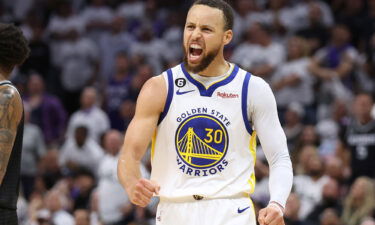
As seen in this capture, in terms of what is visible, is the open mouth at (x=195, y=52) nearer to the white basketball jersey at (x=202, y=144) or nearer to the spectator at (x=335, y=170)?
the white basketball jersey at (x=202, y=144)

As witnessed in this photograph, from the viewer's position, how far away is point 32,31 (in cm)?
1762

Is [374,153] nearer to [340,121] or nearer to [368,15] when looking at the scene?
[340,121]

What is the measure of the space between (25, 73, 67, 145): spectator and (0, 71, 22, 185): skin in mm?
10083

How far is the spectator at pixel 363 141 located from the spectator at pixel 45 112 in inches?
234

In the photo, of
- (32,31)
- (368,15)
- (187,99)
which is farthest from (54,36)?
(187,99)

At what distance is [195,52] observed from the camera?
599 centimetres

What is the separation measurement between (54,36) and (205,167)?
12.2 meters

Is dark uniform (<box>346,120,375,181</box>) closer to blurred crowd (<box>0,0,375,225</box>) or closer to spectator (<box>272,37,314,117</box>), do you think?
blurred crowd (<box>0,0,375,225</box>)

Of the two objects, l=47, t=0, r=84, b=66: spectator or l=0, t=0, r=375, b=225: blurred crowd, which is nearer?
l=0, t=0, r=375, b=225: blurred crowd

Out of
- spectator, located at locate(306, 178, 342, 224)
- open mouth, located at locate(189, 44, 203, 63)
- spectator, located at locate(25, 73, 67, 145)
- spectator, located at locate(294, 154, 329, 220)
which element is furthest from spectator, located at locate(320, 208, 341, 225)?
spectator, located at locate(25, 73, 67, 145)

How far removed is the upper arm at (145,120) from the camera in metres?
5.76

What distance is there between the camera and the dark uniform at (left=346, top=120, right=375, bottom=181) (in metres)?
12.6

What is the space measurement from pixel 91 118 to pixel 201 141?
9.72 m

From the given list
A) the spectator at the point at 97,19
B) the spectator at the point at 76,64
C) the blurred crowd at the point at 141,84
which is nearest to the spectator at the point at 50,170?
the blurred crowd at the point at 141,84
